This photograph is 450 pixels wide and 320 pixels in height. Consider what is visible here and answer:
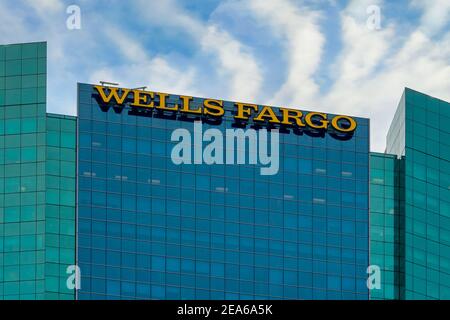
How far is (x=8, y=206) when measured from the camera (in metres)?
197

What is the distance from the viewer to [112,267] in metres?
199
